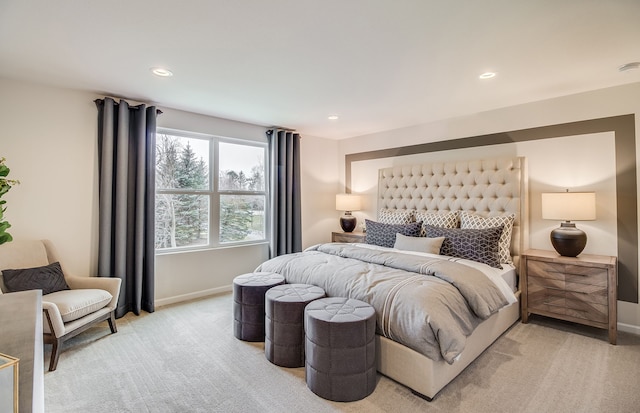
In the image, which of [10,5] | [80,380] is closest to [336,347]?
[80,380]

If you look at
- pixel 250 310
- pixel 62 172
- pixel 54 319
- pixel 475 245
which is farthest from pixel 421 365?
pixel 62 172

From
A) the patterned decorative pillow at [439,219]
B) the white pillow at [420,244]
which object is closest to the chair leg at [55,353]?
the white pillow at [420,244]

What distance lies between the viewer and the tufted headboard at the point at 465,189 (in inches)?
138

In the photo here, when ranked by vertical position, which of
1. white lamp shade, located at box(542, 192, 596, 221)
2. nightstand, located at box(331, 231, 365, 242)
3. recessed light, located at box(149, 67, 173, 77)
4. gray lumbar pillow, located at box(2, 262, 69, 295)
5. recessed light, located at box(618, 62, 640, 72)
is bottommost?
gray lumbar pillow, located at box(2, 262, 69, 295)

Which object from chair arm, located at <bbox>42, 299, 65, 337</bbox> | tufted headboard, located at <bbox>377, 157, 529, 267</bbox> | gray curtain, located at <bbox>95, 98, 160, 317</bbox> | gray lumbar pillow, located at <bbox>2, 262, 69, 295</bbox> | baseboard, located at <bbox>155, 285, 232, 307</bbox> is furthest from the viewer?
baseboard, located at <bbox>155, 285, 232, 307</bbox>

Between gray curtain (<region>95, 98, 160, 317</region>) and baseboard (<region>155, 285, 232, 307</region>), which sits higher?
gray curtain (<region>95, 98, 160, 317</region>)

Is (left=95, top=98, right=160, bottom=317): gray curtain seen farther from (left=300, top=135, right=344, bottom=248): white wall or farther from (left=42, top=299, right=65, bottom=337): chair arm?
(left=300, top=135, right=344, bottom=248): white wall

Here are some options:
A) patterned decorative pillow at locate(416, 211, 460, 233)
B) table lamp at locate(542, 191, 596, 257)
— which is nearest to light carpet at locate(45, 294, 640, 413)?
table lamp at locate(542, 191, 596, 257)

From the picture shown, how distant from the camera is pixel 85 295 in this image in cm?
273

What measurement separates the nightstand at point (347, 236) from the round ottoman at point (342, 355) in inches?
111

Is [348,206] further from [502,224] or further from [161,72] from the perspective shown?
[161,72]

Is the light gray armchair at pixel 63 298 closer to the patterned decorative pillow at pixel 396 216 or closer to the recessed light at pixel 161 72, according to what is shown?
the recessed light at pixel 161 72

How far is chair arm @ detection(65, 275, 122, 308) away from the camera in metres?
2.96

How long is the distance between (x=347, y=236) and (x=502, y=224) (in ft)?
7.63
